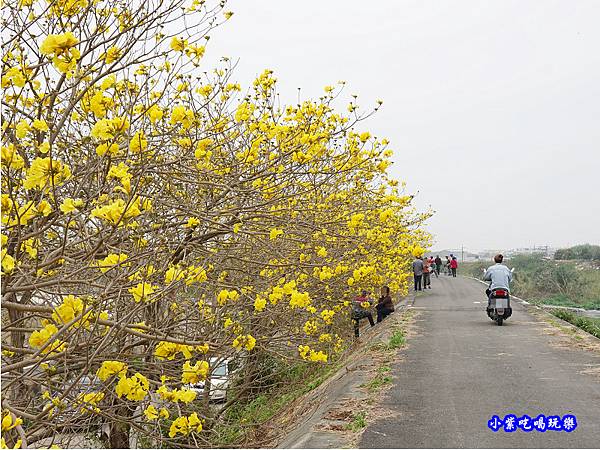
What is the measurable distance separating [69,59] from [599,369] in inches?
274

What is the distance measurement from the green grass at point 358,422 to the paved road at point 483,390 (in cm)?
11

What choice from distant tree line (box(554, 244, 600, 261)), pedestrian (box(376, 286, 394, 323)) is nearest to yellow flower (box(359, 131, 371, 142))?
pedestrian (box(376, 286, 394, 323))

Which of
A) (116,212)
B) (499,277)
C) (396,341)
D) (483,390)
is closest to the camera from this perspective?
(116,212)

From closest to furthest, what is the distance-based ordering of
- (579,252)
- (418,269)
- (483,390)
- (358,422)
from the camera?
(358,422) < (483,390) < (418,269) < (579,252)

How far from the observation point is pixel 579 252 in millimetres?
55469

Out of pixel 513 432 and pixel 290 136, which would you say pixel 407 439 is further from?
pixel 290 136

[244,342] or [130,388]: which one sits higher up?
[244,342]

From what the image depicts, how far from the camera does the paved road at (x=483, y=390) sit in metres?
4.85

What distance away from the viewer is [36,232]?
316cm

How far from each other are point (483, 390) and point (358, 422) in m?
1.77

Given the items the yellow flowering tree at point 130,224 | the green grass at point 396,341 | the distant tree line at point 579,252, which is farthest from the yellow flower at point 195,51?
the distant tree line at point 579,252

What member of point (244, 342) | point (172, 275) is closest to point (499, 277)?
point (244, 342)

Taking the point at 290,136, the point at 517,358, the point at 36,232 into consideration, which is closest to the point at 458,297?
the point at 517,358

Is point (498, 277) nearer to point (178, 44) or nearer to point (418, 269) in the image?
point (178, 44)
